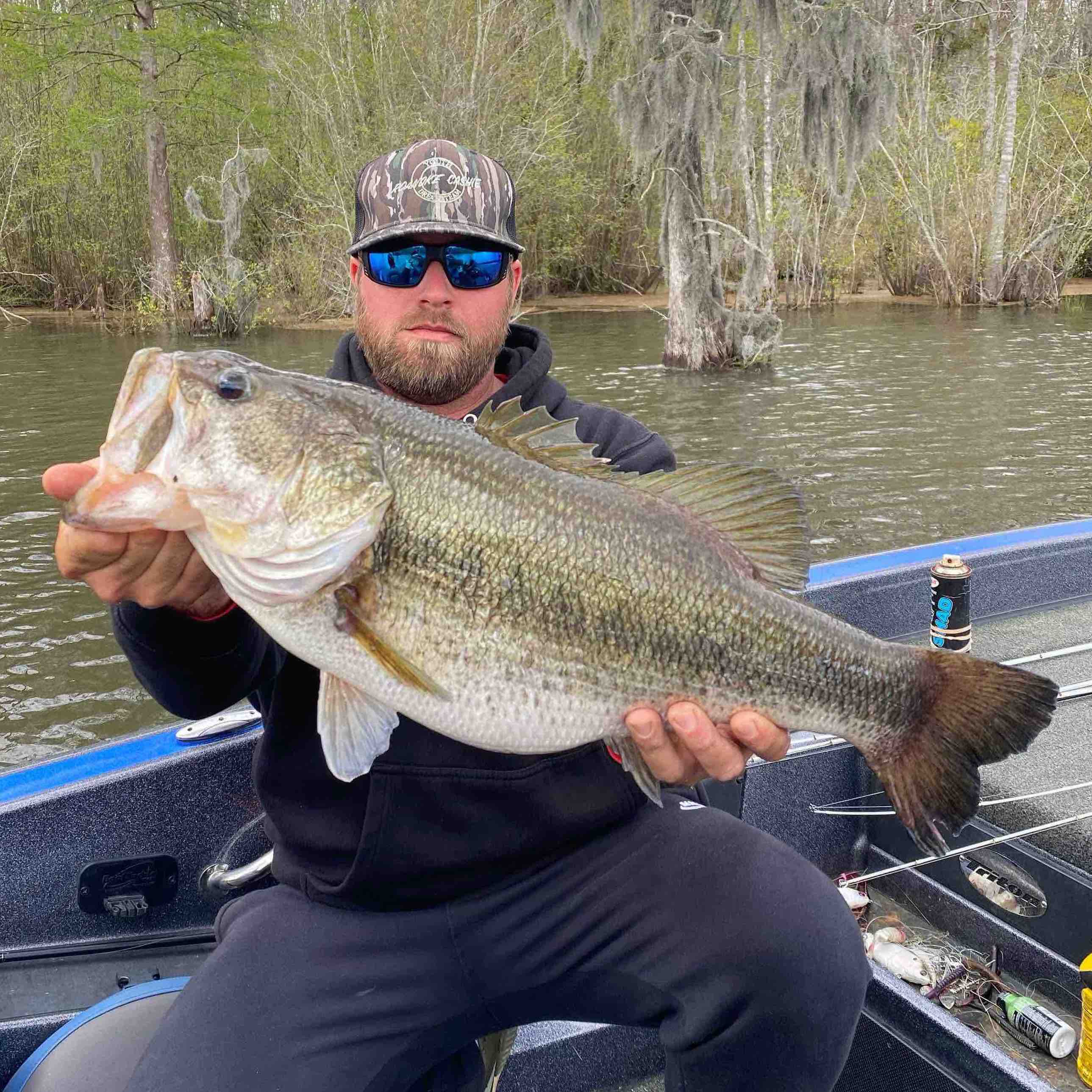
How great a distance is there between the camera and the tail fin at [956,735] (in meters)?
2.01

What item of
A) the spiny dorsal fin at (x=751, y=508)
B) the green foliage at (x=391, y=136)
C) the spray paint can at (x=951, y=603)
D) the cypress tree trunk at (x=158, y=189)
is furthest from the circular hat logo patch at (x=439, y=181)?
the cypress tree trunk at (x=158, y=189)

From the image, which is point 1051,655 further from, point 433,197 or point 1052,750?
point 433,197

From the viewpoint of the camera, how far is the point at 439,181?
288cm

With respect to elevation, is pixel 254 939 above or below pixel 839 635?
below

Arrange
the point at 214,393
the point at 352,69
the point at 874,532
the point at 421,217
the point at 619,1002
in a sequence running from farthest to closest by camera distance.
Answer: the point at 352,69
the point at 874,532
the point at 421,217
the point at 619,1002
the point at 214,393

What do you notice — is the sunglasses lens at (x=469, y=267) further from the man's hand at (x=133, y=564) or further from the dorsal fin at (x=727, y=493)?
the man's hand at (x=133, y=564)

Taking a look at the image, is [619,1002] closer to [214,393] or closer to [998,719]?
[998,719]

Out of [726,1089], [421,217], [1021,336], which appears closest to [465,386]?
[421,217]

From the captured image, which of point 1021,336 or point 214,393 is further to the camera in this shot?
point 1021,336

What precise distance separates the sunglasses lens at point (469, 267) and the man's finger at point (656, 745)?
144 cm

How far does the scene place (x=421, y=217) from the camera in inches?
112

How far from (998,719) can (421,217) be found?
1947 mm

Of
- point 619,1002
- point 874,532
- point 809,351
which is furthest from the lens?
point 809,351

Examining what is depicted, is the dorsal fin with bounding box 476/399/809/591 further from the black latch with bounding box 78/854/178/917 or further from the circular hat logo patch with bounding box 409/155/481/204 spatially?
the black latch with bounding box 78/854/178/917
